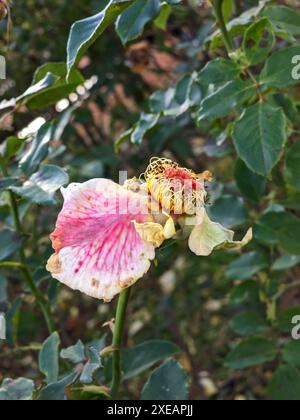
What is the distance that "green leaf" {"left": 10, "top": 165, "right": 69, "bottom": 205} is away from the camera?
1012 mm

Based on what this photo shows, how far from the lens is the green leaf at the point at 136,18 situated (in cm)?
104

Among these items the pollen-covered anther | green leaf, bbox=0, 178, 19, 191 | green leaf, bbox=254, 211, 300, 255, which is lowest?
green leaf, bbox=254, 211, 300, 255

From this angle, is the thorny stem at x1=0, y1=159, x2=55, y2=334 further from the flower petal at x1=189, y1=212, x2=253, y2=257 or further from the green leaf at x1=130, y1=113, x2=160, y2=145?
the flower petal at x1=189, y1=212, x2=253, y2=257

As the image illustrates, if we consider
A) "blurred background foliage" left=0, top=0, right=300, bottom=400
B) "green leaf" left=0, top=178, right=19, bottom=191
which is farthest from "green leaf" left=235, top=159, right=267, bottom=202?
"green leaf" left=0, top=178, right=19, bottom=191

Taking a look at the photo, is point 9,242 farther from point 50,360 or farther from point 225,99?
point 225,99

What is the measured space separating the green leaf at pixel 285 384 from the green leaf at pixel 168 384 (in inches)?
12.4

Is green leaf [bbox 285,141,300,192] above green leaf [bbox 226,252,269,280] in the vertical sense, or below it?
above

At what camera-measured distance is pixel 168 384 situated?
102 cm

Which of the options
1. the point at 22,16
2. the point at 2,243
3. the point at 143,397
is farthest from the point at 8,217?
the point at 22,16

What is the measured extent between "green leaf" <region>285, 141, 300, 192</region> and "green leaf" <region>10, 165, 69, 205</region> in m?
0.32

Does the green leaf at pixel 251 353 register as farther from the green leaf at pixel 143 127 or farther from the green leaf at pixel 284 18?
the green leaf at pixel 284 18

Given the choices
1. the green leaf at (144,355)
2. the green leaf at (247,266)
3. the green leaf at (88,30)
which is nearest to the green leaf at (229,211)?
the green leaf at (247,266)

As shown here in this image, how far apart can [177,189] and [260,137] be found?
0.19 meters

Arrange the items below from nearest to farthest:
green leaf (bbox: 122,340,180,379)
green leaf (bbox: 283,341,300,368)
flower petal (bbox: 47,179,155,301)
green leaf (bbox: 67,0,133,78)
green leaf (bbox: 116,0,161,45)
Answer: flower petal (bbox: 47,179,155,301), green leaf (bbox: 67,0,133,78), green leaf (bbox: 116,0,161,45), green leaf (bbox: 122,340,180,379), green leaf (bbox: 283,341,300,368)
